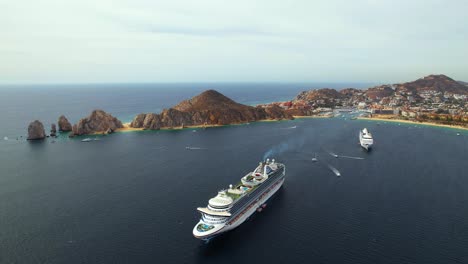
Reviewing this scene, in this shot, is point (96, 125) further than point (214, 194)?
Yes

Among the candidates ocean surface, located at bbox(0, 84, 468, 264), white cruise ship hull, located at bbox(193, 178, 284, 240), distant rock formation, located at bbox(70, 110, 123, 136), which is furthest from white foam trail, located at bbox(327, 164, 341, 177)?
distant rock formation, located at bbox(70, 110, 123, 136)

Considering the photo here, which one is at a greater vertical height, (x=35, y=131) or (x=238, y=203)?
(x=35, y=131)

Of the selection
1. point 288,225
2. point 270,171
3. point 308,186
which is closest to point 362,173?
point 308,186

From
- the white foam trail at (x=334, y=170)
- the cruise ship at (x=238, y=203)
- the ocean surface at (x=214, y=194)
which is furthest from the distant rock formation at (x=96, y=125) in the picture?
the white foam trail at (x=334, y=170)

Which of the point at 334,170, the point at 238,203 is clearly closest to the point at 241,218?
the point at 238,203

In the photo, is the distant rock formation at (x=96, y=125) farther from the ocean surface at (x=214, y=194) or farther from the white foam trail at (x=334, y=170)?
the white foam trail at (x=334, y=170)

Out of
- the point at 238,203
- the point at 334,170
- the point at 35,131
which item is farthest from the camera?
the point at 35,131

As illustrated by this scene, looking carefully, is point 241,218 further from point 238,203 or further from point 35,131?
point 35,131
